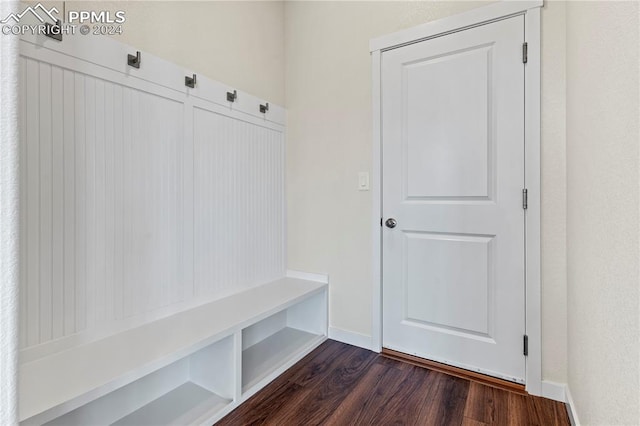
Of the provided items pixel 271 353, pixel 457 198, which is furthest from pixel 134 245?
pixel 457 198

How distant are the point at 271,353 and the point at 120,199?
50.4 inches

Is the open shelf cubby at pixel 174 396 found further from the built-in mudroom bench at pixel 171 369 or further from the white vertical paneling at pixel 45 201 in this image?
the white vertical paneling at pixel 45 201

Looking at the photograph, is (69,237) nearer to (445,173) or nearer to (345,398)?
(345,398)

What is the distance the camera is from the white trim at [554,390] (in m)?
1.51

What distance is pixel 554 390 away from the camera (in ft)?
5.01

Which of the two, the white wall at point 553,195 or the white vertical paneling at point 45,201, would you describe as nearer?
the white vertical paneling at point 45,201

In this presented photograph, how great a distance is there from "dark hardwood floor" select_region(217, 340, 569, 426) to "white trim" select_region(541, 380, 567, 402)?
0.03 meters

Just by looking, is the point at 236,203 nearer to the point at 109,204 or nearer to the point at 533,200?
the point at 109,204

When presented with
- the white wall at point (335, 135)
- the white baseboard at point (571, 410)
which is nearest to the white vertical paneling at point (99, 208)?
the white wall at point (335, 135)

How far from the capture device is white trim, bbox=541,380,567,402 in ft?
4.97

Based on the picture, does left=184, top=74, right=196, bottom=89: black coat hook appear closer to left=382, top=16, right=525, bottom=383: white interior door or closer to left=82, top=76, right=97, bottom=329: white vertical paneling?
left=82, top=76, right=97, bottom=329: white vertical paneling

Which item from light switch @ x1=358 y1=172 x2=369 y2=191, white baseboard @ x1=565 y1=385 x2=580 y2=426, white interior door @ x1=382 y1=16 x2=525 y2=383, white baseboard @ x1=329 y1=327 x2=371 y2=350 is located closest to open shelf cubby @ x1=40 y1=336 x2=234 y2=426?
white baseboard @ x1=329 y1=327 x2=371 y2=350

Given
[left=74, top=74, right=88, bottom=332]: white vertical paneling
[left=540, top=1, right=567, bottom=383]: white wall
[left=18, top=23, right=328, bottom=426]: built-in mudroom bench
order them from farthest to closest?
[left=540, top=1, right=567, bottom=383]: white wall → [left=74, top=74, right=88, bottom=332]: white vertical paneling → [left=18, top=23, right=328, bottom=426]: built-in mudroom bench

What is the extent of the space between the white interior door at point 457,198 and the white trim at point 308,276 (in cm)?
48
